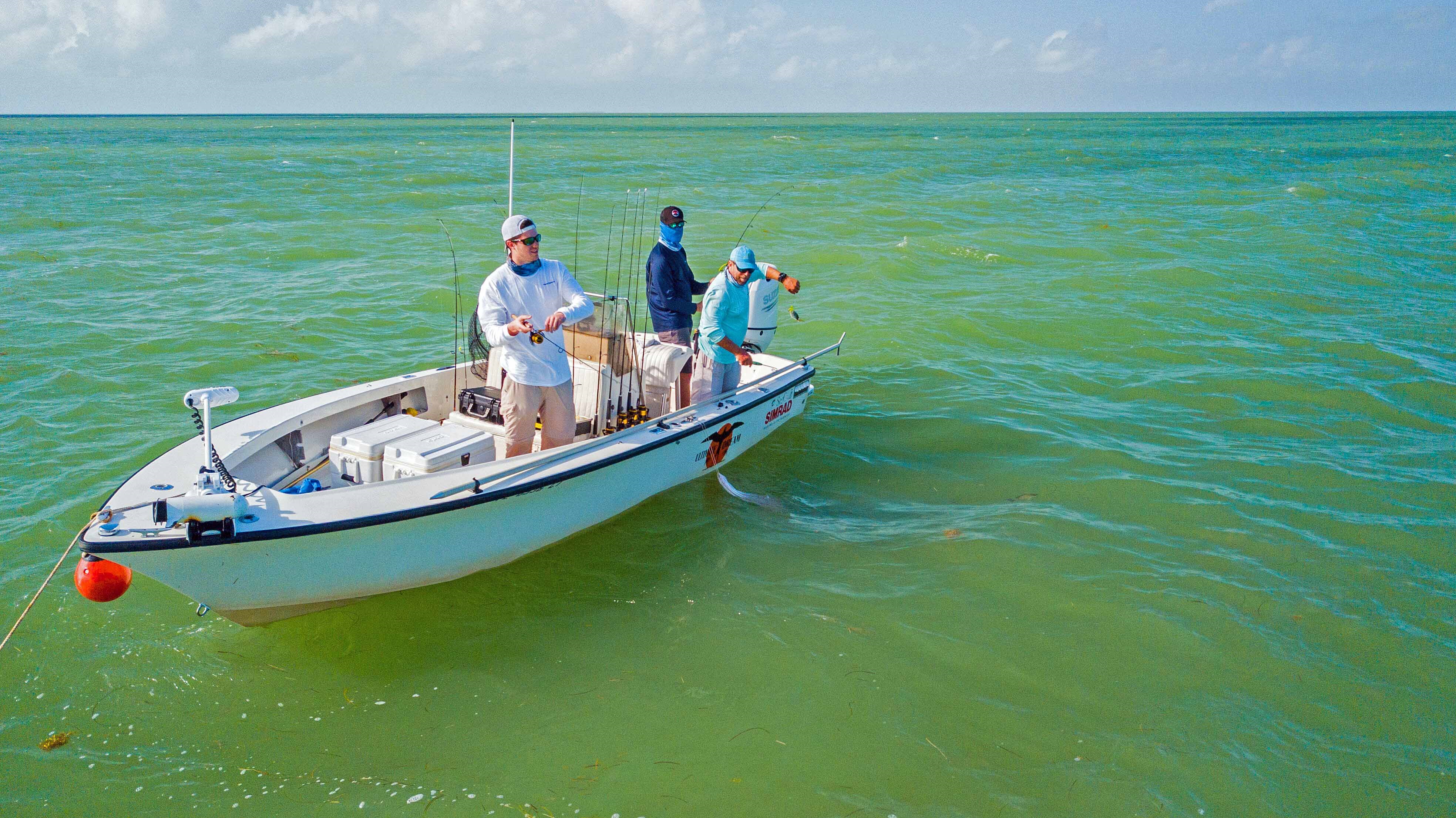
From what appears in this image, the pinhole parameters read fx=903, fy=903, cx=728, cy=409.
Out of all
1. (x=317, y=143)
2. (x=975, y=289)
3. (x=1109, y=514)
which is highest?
(x=317, y=143)

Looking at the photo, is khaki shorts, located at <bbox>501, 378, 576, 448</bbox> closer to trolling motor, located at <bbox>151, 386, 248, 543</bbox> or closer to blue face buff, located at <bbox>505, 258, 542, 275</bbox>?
blue face buff, located at <bbox>505, 258, 542, 275</bbox>

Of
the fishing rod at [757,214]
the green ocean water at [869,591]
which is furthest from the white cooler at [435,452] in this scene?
the fishing rod at [757,214]

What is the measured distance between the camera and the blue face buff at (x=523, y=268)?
5461mm

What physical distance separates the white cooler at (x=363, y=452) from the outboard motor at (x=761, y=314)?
9.57ft

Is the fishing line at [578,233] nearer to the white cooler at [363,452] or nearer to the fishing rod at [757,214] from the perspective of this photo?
the fishing rod at [757,214]

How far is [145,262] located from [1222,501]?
53.9 feet

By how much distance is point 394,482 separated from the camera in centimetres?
525

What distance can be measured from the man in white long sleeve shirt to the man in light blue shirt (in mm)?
1400

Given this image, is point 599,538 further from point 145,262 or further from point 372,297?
point 145,262

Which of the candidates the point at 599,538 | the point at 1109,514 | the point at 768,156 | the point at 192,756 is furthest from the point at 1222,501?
the point at 768,156

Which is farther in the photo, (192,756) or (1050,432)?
(1050,432)

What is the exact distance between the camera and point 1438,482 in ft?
24.7

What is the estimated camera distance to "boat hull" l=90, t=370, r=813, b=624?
4574mm

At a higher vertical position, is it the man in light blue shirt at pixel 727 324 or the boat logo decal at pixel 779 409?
the man in light blue shirt at pixel 727 324
